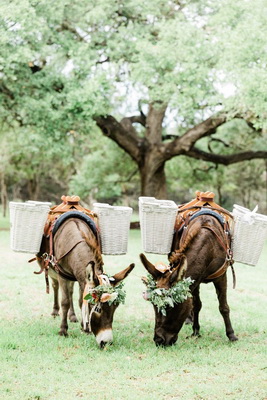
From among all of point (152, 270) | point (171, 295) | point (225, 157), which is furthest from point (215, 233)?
point (225, 157)

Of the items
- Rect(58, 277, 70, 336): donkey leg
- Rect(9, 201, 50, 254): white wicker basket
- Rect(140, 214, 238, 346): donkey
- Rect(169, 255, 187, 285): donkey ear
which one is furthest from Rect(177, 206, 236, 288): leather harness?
Rect(9, 201, 50, 254): white wicker basket

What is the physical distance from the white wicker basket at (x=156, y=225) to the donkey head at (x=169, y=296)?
0.45 m

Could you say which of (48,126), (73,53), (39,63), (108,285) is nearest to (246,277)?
(108,285)

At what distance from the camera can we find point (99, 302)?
561 centimetres

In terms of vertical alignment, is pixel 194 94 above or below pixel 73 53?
below

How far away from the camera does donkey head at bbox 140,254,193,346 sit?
5664mm

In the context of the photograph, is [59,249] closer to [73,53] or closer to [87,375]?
[87,375]

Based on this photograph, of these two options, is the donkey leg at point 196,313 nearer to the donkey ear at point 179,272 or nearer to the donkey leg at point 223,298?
the donkey leg at point 223,298

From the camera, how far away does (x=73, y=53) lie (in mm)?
19859

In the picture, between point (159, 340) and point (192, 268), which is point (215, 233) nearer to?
point (192, 268)

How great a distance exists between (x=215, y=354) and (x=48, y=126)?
14.7 m

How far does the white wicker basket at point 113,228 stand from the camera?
6.57 metres

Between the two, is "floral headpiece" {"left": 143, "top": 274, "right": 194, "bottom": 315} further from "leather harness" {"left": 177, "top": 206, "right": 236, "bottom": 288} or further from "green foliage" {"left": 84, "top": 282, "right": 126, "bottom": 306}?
"leather harness" {"left": 177, "top": 206, "right": 236, "bottom": 288}

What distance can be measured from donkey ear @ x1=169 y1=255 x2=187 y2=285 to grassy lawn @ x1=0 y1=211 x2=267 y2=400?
2.58ft
